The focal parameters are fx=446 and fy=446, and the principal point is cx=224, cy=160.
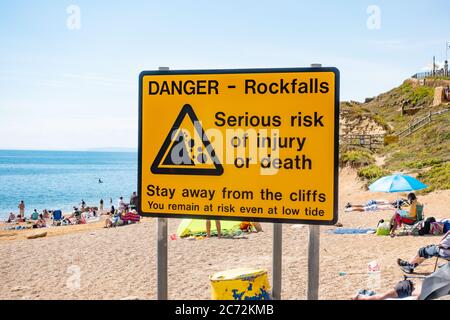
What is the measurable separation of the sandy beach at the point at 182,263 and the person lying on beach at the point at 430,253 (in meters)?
0.19

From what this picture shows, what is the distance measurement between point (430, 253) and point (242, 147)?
21.0ft

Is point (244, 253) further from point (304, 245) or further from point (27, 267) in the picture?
point (27, 267)

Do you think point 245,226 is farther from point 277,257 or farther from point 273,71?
→ point 273,71

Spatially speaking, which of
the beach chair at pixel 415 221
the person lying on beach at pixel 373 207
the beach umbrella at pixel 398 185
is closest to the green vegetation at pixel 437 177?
the person lying on beach at pixel 373 207

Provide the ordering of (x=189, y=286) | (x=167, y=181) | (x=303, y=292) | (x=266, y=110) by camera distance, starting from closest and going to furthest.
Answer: (x=266, y=110) < (x=167, y=181) < (x=303, y=292) < (x=189, y=286)

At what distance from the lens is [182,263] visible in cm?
995

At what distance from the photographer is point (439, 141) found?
32.0 m

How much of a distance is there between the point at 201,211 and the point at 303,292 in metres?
5.49

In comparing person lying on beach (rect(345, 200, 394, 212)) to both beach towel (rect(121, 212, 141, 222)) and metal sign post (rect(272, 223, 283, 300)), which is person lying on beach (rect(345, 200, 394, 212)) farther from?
metal sign post (rect(272, 223, 283, 300))

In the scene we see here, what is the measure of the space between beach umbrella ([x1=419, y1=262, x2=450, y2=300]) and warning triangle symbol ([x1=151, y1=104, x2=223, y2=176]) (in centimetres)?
389

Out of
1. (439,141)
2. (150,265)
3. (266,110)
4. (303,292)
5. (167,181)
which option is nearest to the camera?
(266,110)

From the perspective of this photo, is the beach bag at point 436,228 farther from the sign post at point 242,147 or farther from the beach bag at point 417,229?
the sign post at point 242,147

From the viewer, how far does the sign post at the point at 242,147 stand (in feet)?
7.98
